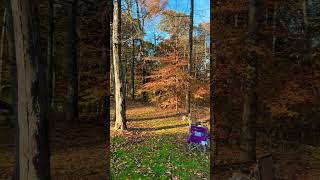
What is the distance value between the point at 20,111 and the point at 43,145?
391mm

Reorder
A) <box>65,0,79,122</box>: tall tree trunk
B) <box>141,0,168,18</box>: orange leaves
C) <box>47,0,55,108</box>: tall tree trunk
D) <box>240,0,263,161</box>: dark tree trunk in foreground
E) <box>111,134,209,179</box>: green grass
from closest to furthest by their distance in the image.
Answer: <box>47,0,55,108</box>: tall tree trunk
<box>65,0,79,122</box>: tall tree trunk
<box>111,134,209,179</box>: green grass
<box>141,0,168,18</box>: orange leaves
<box>240,0,263,161</box>: dark tree trunk in foreground

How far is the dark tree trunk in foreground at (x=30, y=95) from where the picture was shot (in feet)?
11.2

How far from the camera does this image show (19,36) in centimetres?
342

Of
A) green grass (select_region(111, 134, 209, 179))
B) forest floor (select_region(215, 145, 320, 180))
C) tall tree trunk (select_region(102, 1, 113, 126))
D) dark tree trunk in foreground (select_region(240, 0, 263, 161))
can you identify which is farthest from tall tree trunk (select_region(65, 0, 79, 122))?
dark tree trunk in foreground (select_region(240, 0, 263, 161))

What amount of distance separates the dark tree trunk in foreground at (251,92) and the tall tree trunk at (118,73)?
1713 millimetres

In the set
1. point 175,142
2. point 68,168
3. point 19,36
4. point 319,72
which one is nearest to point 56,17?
point 19,36

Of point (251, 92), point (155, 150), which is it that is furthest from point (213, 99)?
point (155, 150)

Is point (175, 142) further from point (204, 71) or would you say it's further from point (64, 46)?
point (64, 46)

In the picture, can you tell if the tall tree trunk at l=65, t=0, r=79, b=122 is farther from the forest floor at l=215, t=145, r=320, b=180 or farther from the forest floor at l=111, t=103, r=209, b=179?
the forest floor at l=215, t=145, r=320, b=180

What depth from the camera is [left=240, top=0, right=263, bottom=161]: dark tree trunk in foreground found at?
206 inches

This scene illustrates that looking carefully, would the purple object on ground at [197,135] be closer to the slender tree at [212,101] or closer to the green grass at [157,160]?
the green grass at [157,160]

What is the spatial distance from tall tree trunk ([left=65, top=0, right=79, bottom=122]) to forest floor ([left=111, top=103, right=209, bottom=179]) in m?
0.69

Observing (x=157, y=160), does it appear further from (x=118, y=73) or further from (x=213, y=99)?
(x=118, y=73)

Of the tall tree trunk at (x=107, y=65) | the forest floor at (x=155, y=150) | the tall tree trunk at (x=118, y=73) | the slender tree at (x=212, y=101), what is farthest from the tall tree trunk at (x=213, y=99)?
the tall tree trunk at (x=107, y=65)
